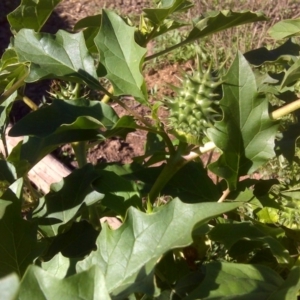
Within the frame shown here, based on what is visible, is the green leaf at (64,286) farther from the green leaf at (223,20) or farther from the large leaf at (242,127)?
the green leaf at (223,20)

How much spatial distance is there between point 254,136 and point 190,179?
164 millimetres

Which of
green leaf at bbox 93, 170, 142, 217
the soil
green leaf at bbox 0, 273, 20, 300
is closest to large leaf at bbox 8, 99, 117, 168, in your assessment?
green leaf at bbox 93, 170, 142, 217

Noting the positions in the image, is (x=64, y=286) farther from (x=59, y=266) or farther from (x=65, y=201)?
(x=65, y=201)

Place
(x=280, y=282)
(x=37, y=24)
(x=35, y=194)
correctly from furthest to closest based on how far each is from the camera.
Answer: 1. (x=35, y=194)
2. (x=37, y=24)
3. (x=280, y=282)

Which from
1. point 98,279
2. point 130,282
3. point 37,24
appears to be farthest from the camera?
point 37,24

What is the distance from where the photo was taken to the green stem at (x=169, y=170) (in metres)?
1.05

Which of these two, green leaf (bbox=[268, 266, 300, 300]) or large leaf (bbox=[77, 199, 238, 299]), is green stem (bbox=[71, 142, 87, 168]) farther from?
green leaf (bbox=[268, 266, 300, 300])

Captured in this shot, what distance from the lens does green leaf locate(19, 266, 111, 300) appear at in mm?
654

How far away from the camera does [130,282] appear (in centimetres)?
79

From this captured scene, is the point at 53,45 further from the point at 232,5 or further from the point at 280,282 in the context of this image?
the point at 232,5

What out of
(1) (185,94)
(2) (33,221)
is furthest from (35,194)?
(1) (185,94)

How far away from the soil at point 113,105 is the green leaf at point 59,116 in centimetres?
187

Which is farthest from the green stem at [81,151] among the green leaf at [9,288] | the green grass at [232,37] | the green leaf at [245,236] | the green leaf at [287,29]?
the green grass at [232,37]

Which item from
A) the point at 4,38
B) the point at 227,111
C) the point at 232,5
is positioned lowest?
the point at 232,5
